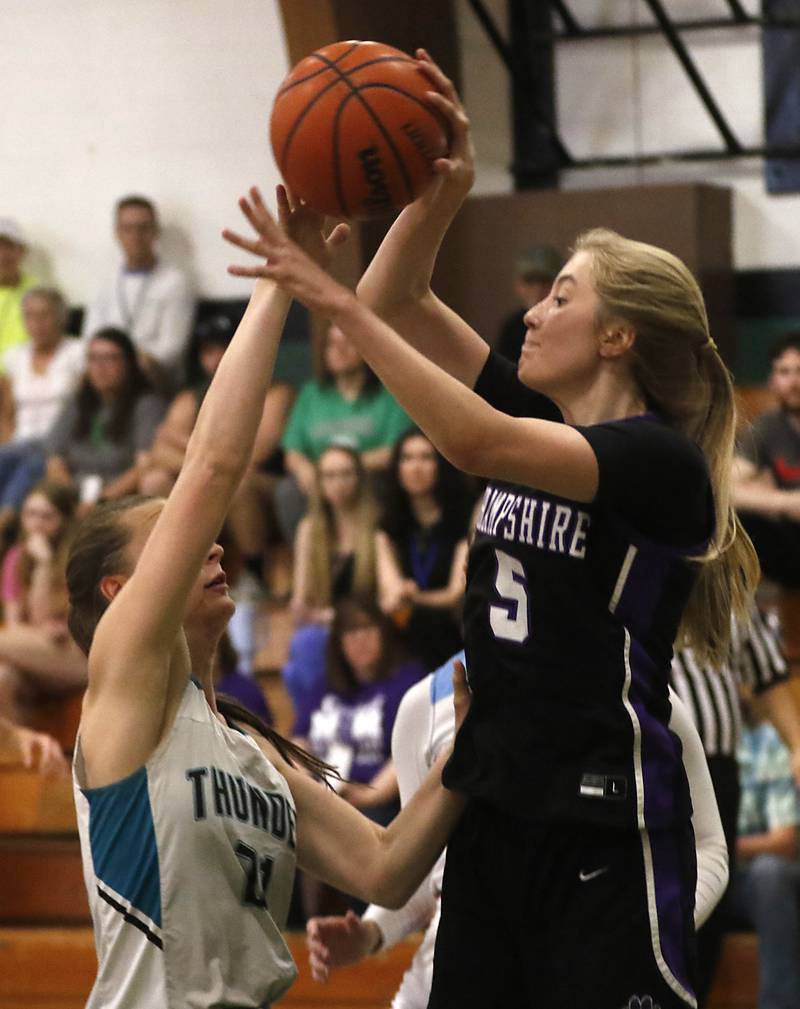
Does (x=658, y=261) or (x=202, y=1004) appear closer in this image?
(x=202, y=1004)

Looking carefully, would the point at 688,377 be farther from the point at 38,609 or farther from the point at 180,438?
the point at 180,438

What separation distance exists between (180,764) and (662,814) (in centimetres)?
66

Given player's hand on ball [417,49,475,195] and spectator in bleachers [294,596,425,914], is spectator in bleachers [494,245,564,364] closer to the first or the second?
spectator in bleachers [294,596,425,914]

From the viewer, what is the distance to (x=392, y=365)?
2139 millimetres

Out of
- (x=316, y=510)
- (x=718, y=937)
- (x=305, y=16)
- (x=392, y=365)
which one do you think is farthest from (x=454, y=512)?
(x=392, y=365)

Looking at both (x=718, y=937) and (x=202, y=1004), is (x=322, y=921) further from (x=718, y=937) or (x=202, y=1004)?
(x=718, y=937)

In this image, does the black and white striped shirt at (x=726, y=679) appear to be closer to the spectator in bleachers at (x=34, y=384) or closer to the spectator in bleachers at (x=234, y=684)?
the spectator in bleachers at (x=234, y=684)

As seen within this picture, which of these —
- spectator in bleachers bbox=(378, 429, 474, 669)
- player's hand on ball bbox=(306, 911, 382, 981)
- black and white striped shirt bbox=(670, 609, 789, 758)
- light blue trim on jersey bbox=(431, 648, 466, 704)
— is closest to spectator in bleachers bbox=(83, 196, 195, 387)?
spectator in bleachers bbox=(378, 429, 474, 669)

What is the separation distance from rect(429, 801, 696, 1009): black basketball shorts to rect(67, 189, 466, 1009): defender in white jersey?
26 centimetres

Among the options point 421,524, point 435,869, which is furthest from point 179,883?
point 421,524

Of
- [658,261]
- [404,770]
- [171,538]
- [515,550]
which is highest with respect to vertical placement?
[658,261]

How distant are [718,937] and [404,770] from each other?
2.31m

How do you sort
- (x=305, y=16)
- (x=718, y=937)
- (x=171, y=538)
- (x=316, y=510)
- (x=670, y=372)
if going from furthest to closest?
Answer: (x=305, y=16) < (x=316, y=510) < (x=718, y=937) < (x=670, y=372) < (x=171, y=538)

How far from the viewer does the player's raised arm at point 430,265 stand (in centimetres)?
237
